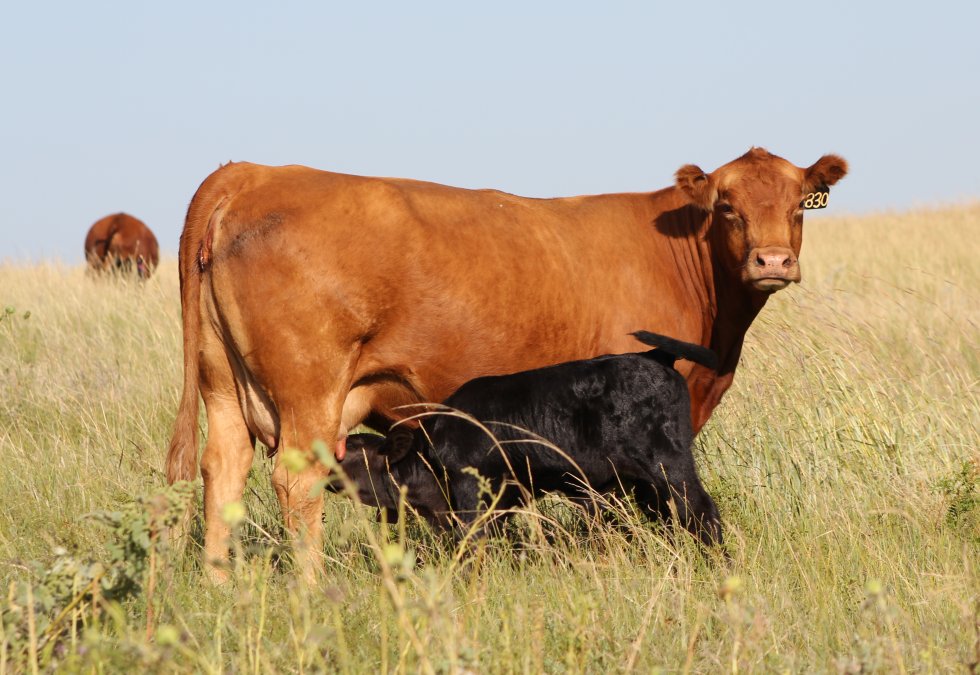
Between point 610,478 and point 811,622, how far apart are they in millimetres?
1273

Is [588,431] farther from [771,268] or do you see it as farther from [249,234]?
[249,234]

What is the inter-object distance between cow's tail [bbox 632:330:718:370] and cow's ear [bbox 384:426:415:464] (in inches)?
44.5

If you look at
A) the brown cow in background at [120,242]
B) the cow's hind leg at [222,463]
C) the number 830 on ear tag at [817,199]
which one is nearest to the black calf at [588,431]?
the cow's hind leg at [222,463]

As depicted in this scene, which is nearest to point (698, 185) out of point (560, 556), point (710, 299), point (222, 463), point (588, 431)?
point (710, 299)

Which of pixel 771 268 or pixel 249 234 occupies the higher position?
pixel 249 234

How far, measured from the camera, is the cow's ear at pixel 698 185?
5.55 meters

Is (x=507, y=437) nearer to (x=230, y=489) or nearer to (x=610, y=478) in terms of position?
(x=610, y=478)

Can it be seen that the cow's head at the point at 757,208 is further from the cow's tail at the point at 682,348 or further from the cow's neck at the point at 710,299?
the cow's tail at the point at 682,348

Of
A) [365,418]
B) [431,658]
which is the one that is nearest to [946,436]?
[365,418]

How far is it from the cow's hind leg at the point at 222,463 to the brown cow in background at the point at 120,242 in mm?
12971

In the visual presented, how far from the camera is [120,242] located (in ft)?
58.6

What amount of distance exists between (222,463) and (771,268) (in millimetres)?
2697

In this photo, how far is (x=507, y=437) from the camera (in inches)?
186

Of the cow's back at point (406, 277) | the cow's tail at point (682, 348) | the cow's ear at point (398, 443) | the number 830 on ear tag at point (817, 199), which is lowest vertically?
the cow's ear at point (398, 443)
